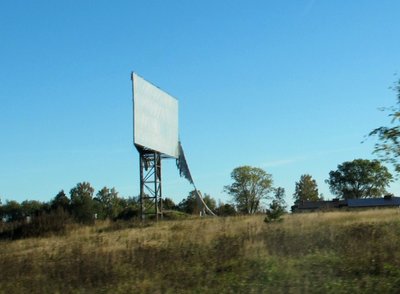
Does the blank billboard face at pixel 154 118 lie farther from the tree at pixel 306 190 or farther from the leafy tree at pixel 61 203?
the tree at pixel 306 190

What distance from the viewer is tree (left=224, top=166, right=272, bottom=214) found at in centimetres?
10281

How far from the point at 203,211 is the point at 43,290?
42077mm

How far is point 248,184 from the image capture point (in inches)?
4075

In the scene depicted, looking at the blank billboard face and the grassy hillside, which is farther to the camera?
the blank billboard face

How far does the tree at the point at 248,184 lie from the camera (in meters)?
103

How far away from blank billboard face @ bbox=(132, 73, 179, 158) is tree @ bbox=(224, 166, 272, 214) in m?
57.1

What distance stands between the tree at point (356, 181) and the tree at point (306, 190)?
3795 millimetres

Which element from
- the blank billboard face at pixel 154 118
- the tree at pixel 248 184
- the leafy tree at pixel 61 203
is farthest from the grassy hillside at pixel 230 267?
the tree at pixel 248 184

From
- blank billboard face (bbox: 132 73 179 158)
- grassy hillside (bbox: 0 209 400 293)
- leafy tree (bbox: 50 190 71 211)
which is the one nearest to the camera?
grassy hillside (bbox: 0 209 400 293)

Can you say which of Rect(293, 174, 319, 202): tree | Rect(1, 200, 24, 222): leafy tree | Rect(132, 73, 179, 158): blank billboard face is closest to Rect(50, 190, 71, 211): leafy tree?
Rect(132, 73, 179, 158): blank billboard face

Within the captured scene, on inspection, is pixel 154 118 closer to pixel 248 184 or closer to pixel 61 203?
pixel 61 203

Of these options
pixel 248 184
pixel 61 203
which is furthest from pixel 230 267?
pixel 248 184

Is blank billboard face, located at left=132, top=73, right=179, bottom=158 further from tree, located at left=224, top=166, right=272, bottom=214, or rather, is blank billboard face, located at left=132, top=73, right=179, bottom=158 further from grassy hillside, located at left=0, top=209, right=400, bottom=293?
tree, located at left=224, top=166, right=272, bottom=214

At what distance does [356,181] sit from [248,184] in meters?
24.9
